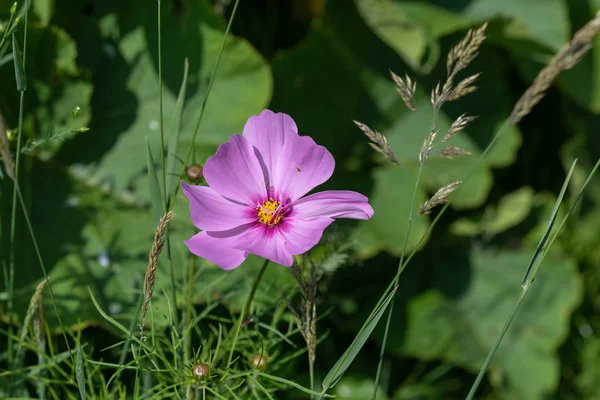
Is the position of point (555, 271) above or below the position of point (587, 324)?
above

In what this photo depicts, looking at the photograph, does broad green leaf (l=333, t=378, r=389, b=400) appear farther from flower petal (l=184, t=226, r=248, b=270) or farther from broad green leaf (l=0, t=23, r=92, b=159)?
flower petal (l=184, t=226, r=248, b=270)

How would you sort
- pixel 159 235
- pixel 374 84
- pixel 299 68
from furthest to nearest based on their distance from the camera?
pixel 374 84 → pixel 299 68 → pixel 159 235

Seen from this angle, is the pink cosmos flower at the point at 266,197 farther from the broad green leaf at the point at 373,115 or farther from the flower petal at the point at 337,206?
the broad green leaf at the point at 373,115

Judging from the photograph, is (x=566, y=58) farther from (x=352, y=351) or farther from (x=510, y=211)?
(x=510, y=211)

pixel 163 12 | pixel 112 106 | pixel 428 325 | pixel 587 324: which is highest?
pixel 163 12

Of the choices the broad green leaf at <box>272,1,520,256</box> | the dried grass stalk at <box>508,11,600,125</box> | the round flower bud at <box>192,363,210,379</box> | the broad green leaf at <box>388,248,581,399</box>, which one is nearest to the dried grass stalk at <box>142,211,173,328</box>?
the round flower bud at <box>192,363,210,379</box>

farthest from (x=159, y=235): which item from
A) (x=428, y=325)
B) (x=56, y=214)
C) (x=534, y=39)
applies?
(x=534, y=39)

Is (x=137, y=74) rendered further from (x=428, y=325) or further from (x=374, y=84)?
(x=428, y=325)

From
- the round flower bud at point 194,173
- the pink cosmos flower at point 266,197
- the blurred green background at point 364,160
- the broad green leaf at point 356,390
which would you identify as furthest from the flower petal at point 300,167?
the broad green leaf at point 356,390
